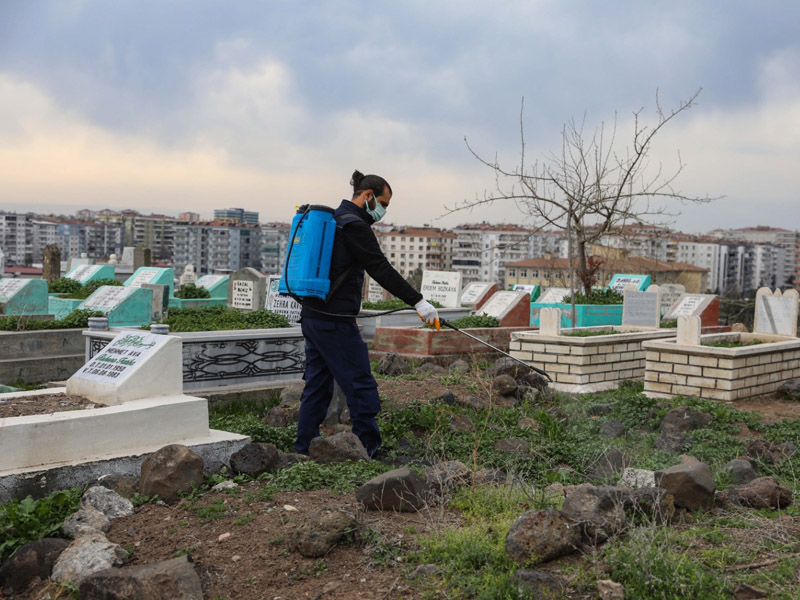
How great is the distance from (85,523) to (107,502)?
9.6 inches

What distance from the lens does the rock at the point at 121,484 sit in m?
4.78

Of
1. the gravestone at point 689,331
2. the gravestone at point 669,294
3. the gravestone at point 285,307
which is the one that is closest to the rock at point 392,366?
the gravestone at point 285,307

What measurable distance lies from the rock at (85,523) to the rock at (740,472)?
155 inches

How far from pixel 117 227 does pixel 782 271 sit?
129m

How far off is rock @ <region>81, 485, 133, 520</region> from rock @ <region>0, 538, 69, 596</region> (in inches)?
19.4

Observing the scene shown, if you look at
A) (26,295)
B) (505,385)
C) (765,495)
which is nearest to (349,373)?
(765,495)

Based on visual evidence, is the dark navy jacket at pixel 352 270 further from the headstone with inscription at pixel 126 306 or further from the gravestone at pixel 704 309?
the gravestone at pixel 704 309

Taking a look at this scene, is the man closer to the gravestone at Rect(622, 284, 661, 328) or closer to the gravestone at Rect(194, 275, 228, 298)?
the gravestone at Rect(622, 284, 661, 328)

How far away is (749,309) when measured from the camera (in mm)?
25594

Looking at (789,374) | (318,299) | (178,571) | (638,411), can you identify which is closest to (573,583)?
(178,571)

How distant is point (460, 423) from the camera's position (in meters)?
7.46

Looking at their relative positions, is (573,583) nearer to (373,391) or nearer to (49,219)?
(373,391)

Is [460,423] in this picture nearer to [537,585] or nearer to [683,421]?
[683,421]

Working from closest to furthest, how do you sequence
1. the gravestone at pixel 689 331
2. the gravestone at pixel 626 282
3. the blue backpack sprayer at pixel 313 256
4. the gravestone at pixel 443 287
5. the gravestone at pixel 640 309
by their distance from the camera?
1. the blue backpack sprayer at pixel 313 256
2. the gravestone at pixel 689 331
3. the gravestone at pixel 640 309
4. the gravestone at pixel 443 287
5. the gravestone at pixel 626 282
